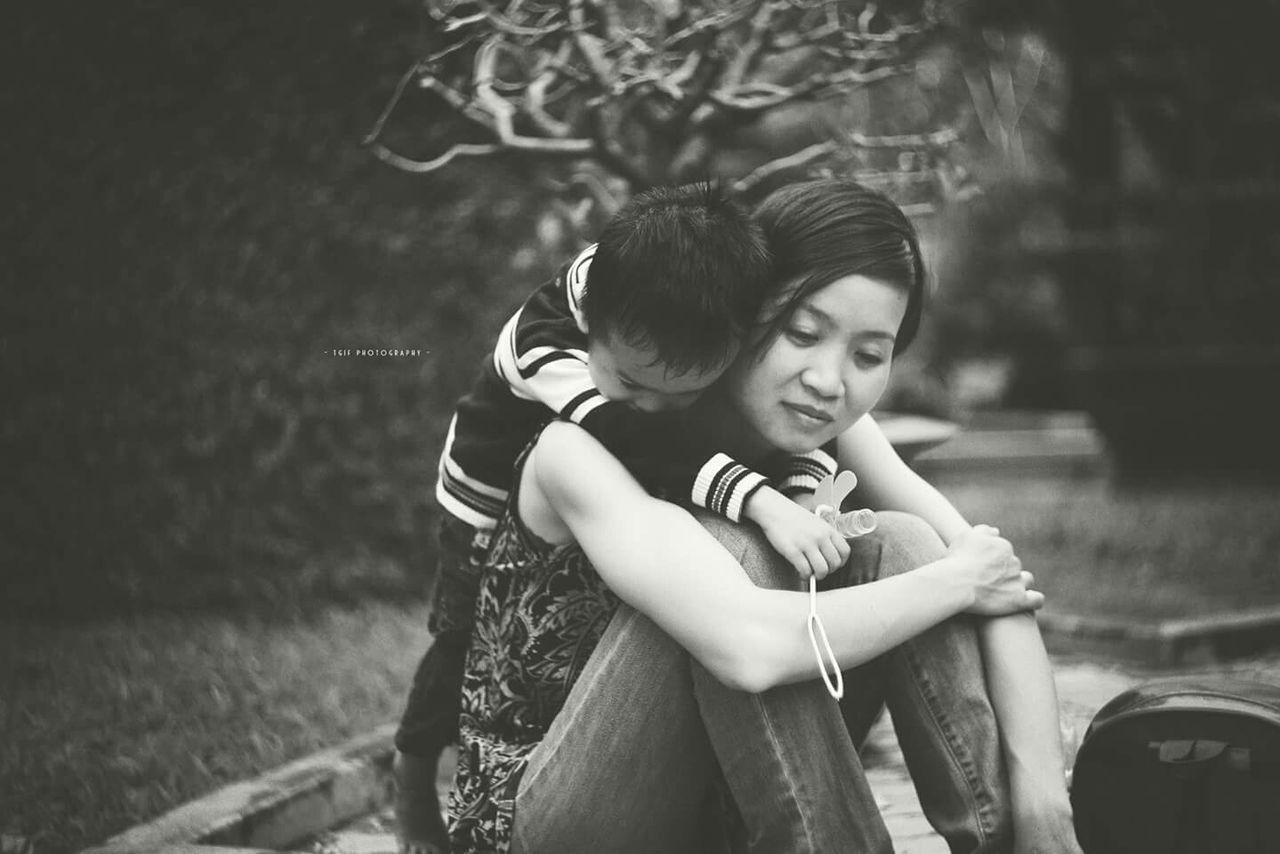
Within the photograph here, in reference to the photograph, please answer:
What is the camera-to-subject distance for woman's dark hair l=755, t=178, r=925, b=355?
221cm

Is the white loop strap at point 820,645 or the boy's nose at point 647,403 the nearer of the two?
the white loop strap at point 820,645

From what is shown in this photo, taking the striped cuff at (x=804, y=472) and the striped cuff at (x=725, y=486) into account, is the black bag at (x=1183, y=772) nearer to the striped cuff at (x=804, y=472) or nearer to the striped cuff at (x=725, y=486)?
the striped cuff at (x=804, y=472)

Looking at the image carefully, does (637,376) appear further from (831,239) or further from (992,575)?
(992,575)

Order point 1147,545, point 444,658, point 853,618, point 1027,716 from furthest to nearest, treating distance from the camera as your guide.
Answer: point 1147,545 → point 444,658 → point 1027,716 → point 853,618

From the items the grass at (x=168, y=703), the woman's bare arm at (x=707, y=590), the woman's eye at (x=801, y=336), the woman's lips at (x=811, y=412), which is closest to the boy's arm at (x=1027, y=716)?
the woman's bare arm at (x=707, y=590)

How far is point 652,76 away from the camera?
3.71 meters

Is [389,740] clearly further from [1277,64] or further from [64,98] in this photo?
[1277,64]

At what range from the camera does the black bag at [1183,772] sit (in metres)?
2.21

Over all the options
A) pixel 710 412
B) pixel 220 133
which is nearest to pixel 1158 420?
pixel 220 133

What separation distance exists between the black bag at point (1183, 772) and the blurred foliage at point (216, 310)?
340 centimetres

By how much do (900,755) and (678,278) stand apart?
7.10 feet

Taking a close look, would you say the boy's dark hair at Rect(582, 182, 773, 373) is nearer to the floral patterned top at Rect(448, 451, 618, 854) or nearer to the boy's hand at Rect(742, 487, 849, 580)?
the boy's hand at Rect(742, 487, 849, 580)

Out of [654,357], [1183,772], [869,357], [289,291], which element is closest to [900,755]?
[1183,772]

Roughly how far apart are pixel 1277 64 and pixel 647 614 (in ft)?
26.6
